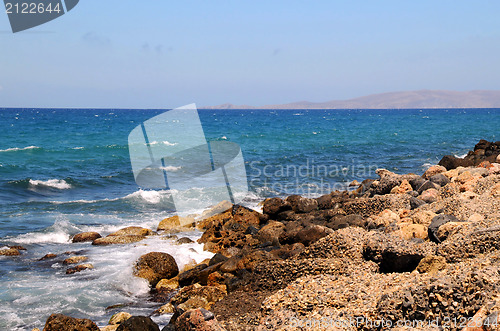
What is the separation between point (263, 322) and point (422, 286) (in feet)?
5.63

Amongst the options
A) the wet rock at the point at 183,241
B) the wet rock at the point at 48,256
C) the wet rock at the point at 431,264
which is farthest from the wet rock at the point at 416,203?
the wet rock at the point at 48,256

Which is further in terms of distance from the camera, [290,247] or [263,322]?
[290,247]

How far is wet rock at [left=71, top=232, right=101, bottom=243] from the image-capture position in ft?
37.8

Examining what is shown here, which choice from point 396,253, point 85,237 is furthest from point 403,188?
point 85,237

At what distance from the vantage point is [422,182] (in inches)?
452

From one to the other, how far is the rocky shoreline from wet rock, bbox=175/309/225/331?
11 millimetres

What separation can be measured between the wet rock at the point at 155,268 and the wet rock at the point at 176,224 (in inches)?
138

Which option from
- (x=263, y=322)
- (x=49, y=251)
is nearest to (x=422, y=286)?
(x=263, y=322)

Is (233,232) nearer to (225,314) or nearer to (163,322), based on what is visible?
(163,322)

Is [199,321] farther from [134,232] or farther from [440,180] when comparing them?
[440,180]

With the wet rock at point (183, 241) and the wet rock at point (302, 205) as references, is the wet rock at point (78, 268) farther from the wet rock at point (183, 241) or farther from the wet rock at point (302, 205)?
the wet rock at point (302, 205)

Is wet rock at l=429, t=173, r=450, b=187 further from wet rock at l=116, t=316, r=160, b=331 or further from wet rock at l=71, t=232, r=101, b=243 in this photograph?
wet rock at l=71, t=232, r=101, b=243

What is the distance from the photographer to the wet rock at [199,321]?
4.83 meters

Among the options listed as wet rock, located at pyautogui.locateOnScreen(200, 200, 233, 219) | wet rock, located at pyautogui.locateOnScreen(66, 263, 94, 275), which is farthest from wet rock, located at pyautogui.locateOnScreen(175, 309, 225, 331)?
wet rock, located at pyautogui.locateOnScreen(200, 200, 233, 219)
